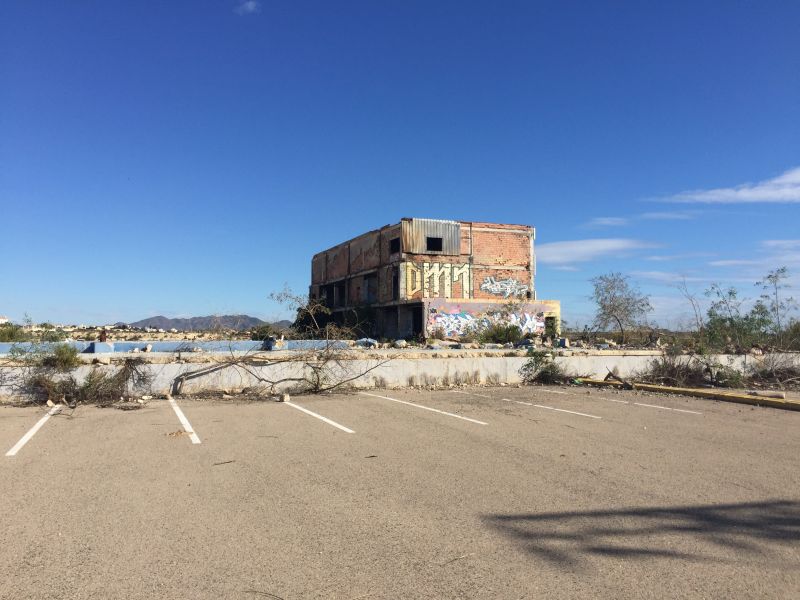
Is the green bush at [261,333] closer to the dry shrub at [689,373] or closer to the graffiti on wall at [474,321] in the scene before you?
the dry shrub at [689,373]

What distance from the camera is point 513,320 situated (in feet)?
141

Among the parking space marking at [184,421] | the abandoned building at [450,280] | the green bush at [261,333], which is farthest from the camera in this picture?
the abandoned building at [450,280]

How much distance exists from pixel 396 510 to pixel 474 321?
36726 mm

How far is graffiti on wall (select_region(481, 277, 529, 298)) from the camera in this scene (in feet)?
148

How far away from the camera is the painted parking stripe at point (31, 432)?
8250 mm

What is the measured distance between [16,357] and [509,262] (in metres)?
37.5

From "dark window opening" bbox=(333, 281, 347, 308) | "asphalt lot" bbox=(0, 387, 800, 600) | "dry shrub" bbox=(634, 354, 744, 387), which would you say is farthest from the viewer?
"dark window opening" bbox=(333, 281, 347, 308)

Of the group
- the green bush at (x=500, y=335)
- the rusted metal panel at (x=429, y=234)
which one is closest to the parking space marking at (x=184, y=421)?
the green bush at (x=500, y=335)

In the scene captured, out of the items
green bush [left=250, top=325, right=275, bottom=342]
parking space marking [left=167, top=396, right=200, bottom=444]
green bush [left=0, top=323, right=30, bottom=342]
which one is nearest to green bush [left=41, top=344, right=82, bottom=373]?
parking space marking [left=167, top=396, right=200, bottom=444]

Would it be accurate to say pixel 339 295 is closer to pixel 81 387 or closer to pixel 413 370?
pixel 413 370

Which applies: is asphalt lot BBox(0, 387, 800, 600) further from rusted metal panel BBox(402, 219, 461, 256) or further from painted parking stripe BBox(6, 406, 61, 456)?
rusted metal panel BBox(402, 219, 461, 256)

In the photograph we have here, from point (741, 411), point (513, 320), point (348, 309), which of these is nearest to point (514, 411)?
point (741, 411)

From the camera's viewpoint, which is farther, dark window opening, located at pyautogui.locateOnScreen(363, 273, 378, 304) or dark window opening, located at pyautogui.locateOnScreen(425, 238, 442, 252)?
dark window opening, located at pyautogui.locateOnScreen(363, 273, 378, 304)

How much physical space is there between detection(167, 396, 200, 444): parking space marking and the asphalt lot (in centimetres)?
8
